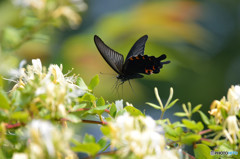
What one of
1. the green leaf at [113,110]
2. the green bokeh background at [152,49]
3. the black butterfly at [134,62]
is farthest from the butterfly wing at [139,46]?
the green leaf at [113,110]

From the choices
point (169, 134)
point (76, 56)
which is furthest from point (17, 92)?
point (76, 56)

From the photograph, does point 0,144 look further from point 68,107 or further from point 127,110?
point 127,110

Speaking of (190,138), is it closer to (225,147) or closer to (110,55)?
(225,147)

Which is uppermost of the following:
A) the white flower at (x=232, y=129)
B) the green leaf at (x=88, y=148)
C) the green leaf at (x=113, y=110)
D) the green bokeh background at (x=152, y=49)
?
the green bokeh background at (x=152, y=49)

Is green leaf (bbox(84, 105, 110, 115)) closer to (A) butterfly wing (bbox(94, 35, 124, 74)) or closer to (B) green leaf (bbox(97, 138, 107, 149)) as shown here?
(B) green leaf (bbox(97, 138, 107, 149))

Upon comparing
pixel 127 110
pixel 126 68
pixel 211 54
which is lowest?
pixel 127 110

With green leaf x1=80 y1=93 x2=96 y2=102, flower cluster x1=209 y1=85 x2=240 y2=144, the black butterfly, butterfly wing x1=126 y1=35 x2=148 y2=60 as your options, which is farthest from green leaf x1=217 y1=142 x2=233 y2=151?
butterfly wing x1=126 y1=35 x2=148 y2=60

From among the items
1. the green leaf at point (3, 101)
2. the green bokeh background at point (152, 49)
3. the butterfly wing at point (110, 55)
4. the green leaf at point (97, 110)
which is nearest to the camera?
the green leaf at point (3, 101)

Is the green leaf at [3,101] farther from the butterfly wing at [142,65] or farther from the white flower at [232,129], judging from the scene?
the butterfly wing at [142,65]
